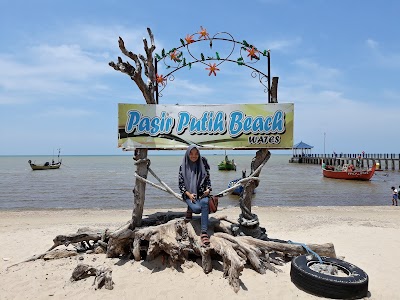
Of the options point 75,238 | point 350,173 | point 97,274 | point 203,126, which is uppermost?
point 203,126

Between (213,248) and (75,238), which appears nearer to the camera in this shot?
(213,248)

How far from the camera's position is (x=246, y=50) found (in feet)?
25.9

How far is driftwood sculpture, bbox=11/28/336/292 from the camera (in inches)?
234

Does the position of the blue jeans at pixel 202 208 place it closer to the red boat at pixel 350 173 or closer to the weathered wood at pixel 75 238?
the weathered wood at pixel 75 238

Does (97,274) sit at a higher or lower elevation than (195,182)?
lower

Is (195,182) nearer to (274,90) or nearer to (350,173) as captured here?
(274,90)

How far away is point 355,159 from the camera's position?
66250mm

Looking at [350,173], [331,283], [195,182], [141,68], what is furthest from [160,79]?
[350,173]

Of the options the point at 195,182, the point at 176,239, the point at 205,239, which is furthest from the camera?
the point at 195,182

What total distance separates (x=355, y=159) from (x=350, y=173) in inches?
1198

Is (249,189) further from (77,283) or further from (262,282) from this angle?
(77,283)

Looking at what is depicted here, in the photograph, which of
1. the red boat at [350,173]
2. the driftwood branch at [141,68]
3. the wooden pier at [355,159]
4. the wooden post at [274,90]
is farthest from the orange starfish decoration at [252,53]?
the wooden pier at [355,159]

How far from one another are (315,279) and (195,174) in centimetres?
281

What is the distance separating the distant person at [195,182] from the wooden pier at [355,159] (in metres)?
58.6
